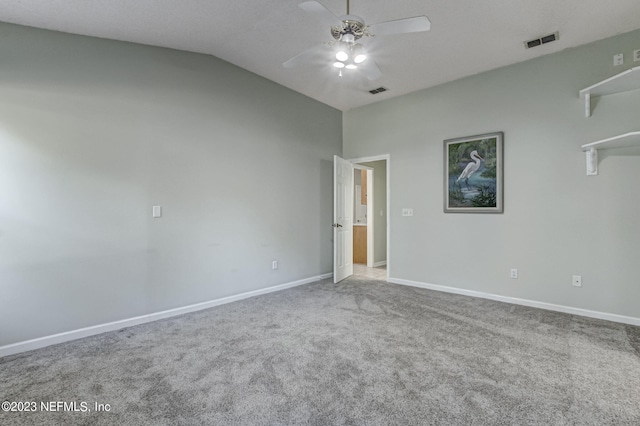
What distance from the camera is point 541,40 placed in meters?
3.08

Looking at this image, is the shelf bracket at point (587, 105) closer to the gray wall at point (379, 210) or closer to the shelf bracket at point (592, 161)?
the shelf bracket at point (592, 161)

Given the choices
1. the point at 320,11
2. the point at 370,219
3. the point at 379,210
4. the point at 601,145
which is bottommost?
the point at 370,219

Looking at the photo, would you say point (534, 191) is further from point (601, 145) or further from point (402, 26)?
point (402, 26)

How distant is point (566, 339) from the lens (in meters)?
2.62

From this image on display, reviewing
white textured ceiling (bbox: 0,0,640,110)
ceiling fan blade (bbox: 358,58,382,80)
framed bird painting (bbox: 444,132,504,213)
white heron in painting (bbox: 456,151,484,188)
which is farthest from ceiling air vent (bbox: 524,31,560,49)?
ceiling fan blade (bbox: 358,58,382,80)

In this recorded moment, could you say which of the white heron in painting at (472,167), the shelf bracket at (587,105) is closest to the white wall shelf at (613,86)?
the shelf bracket at (587,105)

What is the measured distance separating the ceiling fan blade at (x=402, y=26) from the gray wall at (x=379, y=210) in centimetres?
413

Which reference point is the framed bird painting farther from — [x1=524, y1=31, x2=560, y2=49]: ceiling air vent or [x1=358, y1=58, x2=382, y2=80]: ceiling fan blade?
[x1=358, y1=58, x2=382, y2=80]: ceiling fan blade

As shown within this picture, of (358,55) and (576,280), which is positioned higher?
(358,55)

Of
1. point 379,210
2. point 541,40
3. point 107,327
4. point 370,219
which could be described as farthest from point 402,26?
point 379,210

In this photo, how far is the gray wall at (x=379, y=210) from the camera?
6195 millimetres

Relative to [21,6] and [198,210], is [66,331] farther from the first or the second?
[21,6]

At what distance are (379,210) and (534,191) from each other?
10.2ft

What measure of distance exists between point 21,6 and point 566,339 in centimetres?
529
